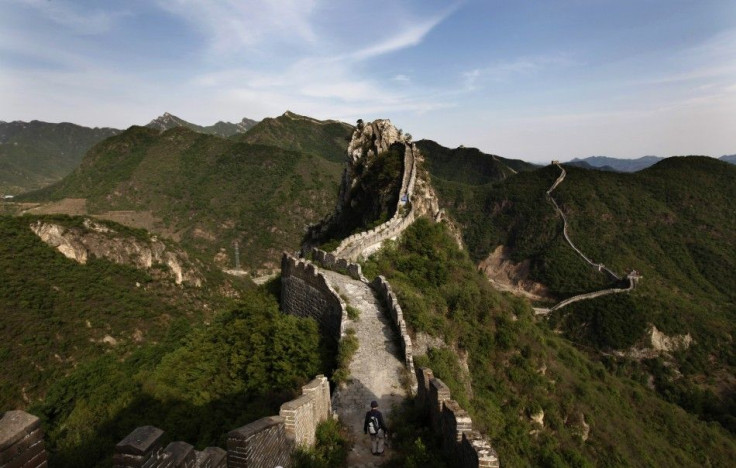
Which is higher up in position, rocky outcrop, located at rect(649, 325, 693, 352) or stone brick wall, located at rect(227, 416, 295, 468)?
stone brick wall, located at rect(227, 416, 295, 468)

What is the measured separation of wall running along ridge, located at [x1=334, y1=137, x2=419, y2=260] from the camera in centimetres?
2358

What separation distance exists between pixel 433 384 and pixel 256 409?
4952 millimetres

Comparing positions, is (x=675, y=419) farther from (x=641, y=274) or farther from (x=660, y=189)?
(x=660, y=189)

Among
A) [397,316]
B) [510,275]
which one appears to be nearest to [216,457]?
[397,316]

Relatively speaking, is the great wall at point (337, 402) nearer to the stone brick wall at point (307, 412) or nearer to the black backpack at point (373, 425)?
the stone brick wall at point (307, 412)

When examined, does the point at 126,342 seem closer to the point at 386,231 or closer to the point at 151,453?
the point at 386,231

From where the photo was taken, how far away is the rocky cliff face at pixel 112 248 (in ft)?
179

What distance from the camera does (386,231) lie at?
26.3 meters

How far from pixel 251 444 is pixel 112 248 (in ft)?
207

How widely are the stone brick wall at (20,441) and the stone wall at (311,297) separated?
10507 millimetres

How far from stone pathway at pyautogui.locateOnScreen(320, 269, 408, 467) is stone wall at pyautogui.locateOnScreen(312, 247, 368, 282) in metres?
2.69

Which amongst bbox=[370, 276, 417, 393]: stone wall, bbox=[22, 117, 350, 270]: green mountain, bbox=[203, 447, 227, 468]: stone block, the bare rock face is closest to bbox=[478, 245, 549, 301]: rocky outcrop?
bbox=[22, 117, 350, 270]: green mountain

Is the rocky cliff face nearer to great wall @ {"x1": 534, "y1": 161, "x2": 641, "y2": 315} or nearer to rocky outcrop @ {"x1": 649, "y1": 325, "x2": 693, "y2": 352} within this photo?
great wall @ {"x1": 534, "y1": 161, "x2": 641, "y2": 315}

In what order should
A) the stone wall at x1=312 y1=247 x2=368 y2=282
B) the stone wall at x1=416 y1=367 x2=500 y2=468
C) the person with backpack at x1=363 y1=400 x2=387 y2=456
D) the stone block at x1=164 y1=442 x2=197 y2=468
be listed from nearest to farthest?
the stone block at x1=164 y1=442 x2=197 y2=468, the stone wall at x1=416 y1=367 x2=500 y2=468, the person with backpack at x1=363 y1=400 x2=387 y2=456, the stone wall at x1=312 y1=247 x2=368 y2=282
